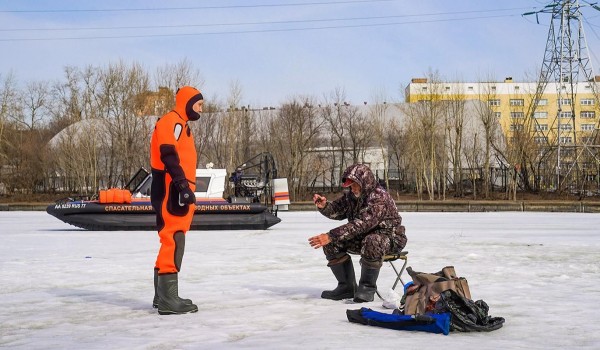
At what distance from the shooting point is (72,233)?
13977mm

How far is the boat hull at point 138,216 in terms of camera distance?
14523 millimetres

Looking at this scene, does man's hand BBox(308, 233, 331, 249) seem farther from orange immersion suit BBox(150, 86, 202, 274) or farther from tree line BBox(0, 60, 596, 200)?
tree line BBox(0, 60, 596, 200)

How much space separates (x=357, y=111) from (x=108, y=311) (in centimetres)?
3781

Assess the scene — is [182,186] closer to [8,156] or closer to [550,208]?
[550,208]

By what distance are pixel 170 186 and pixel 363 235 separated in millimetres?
1619

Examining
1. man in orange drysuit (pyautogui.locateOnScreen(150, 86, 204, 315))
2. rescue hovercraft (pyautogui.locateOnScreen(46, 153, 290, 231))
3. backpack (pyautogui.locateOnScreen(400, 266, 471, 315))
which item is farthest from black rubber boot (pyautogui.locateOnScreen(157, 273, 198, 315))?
rescue hovercraft (pyautogui.locateOnScreen(46, 153, 290, 231))

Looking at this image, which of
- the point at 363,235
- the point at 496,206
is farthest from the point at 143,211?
the point at 496,206

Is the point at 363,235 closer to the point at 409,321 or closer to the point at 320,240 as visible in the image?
the point at 320,240

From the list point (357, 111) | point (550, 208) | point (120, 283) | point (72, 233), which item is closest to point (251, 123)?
point (357, 111)

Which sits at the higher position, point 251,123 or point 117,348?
point 251,123

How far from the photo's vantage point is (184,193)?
494cm

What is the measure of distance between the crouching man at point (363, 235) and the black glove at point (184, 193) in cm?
107

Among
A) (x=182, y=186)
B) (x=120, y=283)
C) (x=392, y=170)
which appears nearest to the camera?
(x=182, y=186)

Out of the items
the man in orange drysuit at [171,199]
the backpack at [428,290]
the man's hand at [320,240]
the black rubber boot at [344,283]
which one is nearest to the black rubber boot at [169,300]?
the man in orange drysuit at [171,199]
